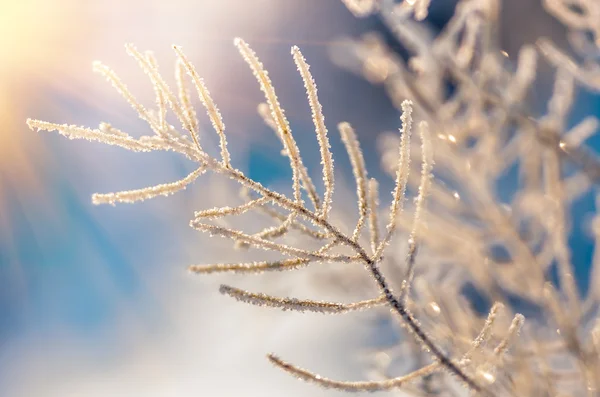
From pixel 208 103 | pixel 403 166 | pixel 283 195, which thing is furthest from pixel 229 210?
pixel 403 166

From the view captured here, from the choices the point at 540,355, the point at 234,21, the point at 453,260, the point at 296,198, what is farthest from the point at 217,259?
the point at 234,21

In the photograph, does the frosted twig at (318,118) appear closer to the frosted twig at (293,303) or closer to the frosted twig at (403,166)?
the frosted twig at (403,166)

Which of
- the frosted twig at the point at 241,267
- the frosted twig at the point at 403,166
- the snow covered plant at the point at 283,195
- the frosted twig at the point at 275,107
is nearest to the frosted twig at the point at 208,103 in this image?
the snow covered plant at the point at 283,195

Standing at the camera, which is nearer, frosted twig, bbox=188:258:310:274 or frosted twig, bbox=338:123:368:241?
frosted twig, bbox=188:258:310:274

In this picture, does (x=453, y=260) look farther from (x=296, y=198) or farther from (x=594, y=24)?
(x=296, y=198)

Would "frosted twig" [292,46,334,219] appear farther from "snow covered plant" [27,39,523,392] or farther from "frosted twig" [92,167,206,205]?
"frosted twig" [92,167,206,205]

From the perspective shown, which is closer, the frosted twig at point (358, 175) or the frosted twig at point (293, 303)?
the frosted twig at point (293, 303)

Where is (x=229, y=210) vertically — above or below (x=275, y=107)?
below

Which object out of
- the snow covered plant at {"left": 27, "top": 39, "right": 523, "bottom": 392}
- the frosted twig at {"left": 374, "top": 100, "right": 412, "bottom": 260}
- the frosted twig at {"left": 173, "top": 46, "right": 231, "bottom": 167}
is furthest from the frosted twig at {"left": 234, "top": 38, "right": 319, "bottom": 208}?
the frosted twig at {"left": 374, "top": 100, "right": 412, "bottom": 260}

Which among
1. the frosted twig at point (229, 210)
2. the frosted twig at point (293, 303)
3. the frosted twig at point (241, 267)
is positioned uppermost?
the frosted twig at point (229, 210)

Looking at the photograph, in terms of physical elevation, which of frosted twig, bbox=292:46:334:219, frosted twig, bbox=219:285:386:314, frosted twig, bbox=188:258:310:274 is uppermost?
frosted twig, bbox=292:46:334:219

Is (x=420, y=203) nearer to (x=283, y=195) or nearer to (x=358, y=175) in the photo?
(x=358, y=175)

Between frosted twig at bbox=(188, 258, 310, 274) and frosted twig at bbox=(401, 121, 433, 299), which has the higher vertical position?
frosted twig at bbox=(401, 121, 433, 299)
